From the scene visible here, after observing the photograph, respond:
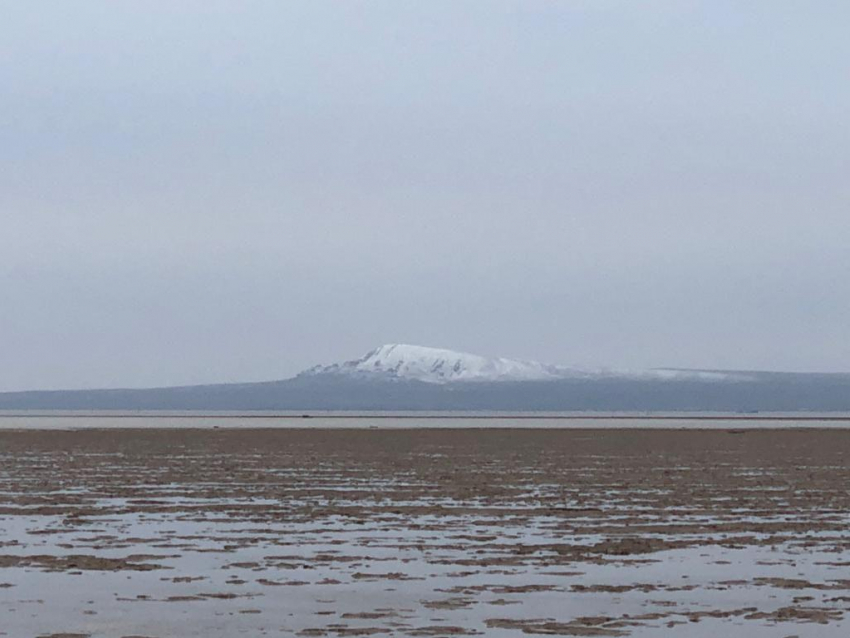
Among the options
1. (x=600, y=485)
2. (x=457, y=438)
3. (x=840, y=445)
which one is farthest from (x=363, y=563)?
(x=457, y=438)

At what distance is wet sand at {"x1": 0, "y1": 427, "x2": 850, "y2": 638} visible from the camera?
1606 cm

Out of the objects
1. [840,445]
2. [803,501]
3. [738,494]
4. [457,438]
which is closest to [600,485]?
[738,494]

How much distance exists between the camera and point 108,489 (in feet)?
117

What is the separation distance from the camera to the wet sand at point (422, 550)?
16.1m

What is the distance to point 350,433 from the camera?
8438cm

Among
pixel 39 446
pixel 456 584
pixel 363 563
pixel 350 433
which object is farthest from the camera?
pixel 350 433

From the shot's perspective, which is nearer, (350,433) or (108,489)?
(108,489)

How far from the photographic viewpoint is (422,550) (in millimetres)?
22438

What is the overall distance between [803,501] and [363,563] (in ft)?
47.1

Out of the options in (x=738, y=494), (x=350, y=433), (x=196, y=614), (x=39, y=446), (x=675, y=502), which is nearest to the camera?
(x=196, y=614)

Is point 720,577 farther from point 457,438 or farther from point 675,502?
point 457,438

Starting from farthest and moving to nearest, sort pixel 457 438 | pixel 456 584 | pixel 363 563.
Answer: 1. pixel 457 438
2. pixel 363 563
3. pixel 456 584

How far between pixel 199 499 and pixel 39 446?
34.2m

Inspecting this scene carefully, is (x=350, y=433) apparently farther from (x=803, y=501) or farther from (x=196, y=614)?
(x=196, y=614)
